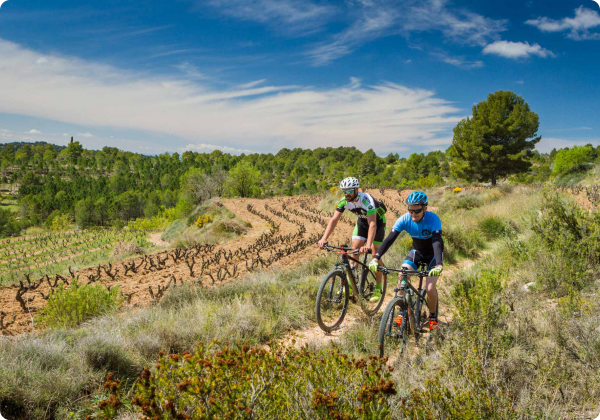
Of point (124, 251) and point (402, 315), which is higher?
point (402, 315)

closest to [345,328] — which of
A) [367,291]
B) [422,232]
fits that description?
[367,291]

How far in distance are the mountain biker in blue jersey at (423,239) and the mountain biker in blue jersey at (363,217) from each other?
2.03ft

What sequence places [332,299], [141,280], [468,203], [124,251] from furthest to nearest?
[124,251]
[468,203]
[141,280]
[332,299]

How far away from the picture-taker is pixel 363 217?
507 cm

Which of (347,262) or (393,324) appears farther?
(347,262)

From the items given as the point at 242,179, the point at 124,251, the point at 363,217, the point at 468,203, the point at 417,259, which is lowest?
the point at 124,251

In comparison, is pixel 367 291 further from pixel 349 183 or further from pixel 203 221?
pixel 203 221

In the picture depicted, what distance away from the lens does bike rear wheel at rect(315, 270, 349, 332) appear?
4492mm

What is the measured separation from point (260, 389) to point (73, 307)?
5079mm

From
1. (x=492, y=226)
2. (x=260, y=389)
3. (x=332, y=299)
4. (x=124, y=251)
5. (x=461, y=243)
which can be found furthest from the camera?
(x=124, y=251)

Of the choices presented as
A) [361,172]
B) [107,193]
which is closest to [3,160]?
[107,193]

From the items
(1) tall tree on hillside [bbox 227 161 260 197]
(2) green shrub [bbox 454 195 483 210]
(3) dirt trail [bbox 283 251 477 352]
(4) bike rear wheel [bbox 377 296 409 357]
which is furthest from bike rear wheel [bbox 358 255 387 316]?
(1) tall tree on hillside [bbox 227 161 260 197]

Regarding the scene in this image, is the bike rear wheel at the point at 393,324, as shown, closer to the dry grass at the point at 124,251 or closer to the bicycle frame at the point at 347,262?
the bicycle frame at the point at 347,262

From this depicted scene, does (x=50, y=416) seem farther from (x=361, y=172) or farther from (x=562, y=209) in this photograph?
(x=361, y=172)
